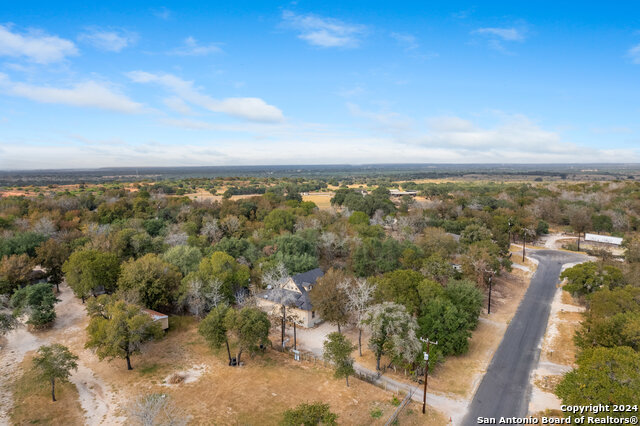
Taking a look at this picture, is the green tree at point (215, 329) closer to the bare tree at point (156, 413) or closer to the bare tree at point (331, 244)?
the bare tree at point (156, 413)

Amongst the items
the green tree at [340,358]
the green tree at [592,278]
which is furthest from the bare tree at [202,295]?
the green tree at [592,278]

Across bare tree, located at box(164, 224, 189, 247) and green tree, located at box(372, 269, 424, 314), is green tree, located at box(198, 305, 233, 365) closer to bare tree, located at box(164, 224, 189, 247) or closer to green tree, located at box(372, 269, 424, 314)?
green tree, located at box(372, 269, 424, 314)

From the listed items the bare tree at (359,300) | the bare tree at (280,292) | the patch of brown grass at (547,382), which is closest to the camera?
the patch of brown grass at (547,382)

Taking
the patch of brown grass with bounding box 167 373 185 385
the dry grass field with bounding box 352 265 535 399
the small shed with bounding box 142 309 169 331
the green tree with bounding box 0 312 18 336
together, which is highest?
the green tree with bounding box 0 312 18 336

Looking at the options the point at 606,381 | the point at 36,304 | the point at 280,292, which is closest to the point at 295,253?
the point at 280,292

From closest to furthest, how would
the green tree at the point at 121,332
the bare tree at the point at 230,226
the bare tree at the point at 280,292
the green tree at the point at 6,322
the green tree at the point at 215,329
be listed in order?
the green tree at the point at 121,332, the green tree at the point at 215,329, the green tree at the point at 6,322, the bare tree at the point at 280,292, the bare tree at the point at 230,226

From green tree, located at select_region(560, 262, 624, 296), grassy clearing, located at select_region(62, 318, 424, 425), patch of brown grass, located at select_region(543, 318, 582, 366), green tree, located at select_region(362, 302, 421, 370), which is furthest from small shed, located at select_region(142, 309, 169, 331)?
green tree, located at select_region(560, 262, 624, 296)

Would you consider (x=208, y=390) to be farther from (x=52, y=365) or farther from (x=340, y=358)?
(x=52, y=365)
